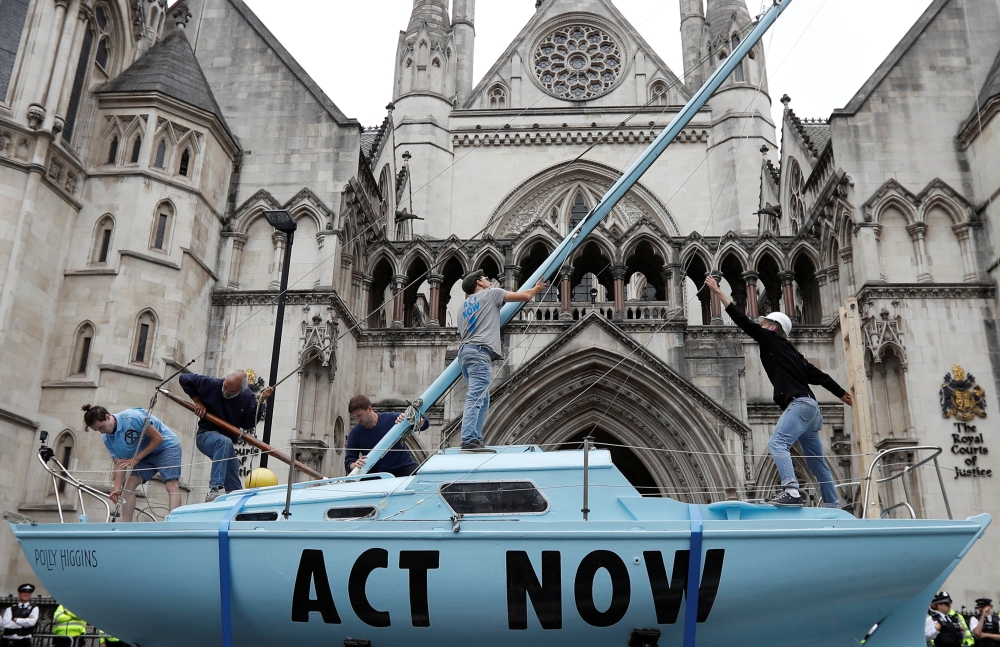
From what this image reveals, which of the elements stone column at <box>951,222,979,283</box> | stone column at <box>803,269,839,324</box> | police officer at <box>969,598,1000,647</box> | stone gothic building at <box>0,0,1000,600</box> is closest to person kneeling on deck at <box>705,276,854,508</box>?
police officer at <box>969,598,1000,647</box>

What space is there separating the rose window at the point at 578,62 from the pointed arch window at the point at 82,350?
20.6 meters

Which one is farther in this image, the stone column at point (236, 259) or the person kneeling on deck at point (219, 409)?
the stone column at point (236, 259)

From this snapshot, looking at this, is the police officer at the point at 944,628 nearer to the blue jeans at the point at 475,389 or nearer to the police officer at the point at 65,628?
the blue jeans at the point at 475,389

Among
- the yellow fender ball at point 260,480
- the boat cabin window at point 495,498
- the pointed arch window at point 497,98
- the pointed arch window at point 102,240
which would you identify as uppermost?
the pointed arch window at point 497,98

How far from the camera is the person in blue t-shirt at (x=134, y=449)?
27.2 ft

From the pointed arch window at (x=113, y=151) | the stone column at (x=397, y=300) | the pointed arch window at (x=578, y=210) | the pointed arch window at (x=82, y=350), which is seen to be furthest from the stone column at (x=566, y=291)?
the pointed arch window at (x=113, y=151)

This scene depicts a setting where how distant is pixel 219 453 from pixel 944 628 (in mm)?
9732

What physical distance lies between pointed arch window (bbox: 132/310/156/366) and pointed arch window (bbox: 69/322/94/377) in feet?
2.64

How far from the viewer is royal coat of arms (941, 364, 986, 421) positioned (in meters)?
17.5

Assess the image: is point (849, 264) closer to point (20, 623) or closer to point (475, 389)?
point (475, 389)

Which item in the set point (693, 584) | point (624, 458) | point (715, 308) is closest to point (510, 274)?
point (715, 308)

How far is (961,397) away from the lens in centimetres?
1759

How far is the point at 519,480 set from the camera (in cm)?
749

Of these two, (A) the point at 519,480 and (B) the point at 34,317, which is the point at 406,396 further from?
(A) the point at 519,480
